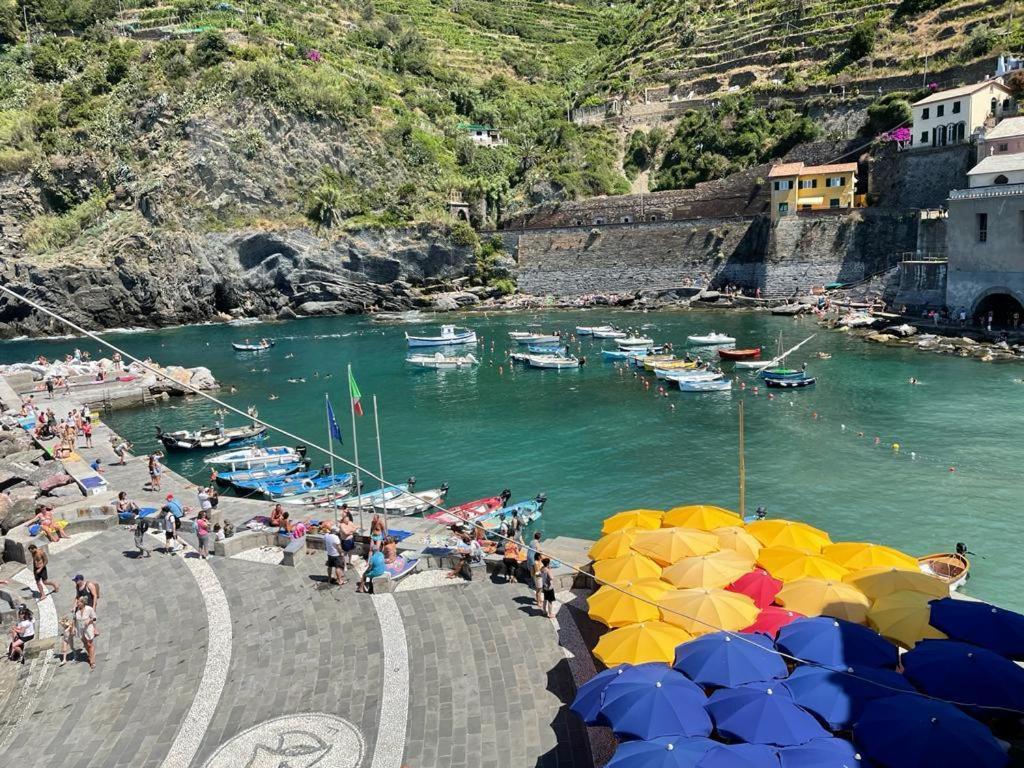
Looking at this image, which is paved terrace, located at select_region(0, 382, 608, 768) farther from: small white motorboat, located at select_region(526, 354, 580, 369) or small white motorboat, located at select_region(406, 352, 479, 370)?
small white motorboat, located at select_region(406, 352, 479, 370)

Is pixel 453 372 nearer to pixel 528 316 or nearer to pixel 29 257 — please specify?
pixel 528 316

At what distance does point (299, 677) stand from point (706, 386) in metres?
33.9

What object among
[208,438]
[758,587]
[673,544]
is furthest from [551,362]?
[758,587]

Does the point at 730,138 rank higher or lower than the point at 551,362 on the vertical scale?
higher

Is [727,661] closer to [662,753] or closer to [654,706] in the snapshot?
[654,706]

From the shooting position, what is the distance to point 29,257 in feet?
258

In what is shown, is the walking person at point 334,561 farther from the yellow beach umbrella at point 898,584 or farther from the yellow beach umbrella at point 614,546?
the yellow beach umbrella at point 898,584

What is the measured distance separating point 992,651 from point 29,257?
299 feet

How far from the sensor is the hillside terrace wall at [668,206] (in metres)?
78.9

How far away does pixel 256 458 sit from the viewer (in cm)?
3183

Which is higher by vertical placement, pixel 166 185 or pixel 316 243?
pixel 166 185

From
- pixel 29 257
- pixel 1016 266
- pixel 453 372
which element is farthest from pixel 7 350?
pixel 1016 266

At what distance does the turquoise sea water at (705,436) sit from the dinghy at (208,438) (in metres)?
1.29

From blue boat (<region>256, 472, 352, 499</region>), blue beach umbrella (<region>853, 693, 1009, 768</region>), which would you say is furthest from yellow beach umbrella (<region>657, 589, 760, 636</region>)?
blue boat (<region>256, 472, 352, 499</region>)
